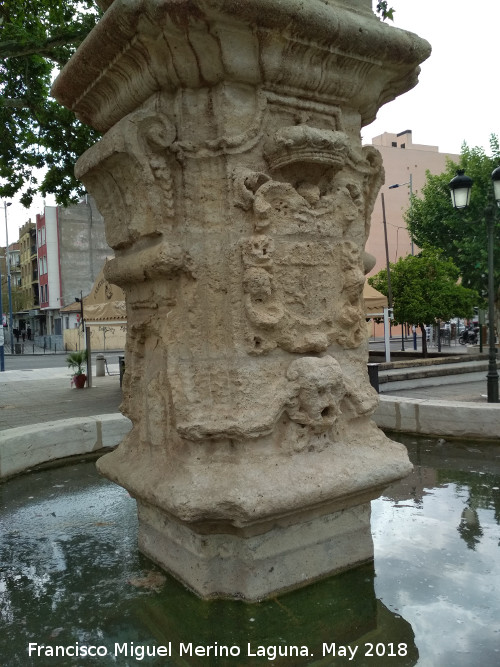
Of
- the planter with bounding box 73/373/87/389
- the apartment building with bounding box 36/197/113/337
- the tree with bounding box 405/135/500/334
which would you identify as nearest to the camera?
the planter with bounding box 73/373/87/389

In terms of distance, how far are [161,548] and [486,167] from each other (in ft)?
75.8

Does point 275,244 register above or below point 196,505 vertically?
above

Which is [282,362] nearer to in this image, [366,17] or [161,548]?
[161,548]

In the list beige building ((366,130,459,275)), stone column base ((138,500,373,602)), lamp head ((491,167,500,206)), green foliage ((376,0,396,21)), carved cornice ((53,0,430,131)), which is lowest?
stone column base ((138,500,373,602))

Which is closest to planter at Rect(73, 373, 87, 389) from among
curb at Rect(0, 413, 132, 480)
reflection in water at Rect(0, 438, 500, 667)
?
curb at Rect(0, 413, 132, 480)

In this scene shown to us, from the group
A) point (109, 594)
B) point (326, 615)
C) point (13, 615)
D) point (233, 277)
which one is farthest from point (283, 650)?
point (233, 277)

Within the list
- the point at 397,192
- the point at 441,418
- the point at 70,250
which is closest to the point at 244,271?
the point at 441,418

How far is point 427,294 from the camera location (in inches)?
684

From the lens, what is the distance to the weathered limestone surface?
266 centimetres

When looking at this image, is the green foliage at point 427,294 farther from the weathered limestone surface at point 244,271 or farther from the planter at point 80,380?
the weathered limestone surface at point 244,271

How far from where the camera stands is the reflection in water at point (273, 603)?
89.7 inches

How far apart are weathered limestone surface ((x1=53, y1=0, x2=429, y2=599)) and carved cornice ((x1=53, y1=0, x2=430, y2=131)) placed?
1 cm

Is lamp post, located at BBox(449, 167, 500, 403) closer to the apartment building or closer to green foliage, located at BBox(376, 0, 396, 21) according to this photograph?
green foliage, located at BBox(376, 0, 396, 21)

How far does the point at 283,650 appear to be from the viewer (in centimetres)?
228
